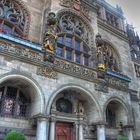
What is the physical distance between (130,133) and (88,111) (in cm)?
287

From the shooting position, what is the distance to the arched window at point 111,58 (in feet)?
50.7

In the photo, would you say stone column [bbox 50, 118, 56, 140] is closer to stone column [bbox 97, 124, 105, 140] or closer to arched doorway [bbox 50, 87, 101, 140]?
arched doorway [bbox 50, 87, 101, 140]

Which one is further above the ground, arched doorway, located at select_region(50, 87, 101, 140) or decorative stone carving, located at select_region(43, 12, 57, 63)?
decorative stone carving, located at select_region(43, 12, 57, 63)

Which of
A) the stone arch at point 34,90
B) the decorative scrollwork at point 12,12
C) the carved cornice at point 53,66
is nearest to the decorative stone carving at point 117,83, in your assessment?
the carved cornice at point 53,66

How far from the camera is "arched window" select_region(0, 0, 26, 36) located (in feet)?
37.0

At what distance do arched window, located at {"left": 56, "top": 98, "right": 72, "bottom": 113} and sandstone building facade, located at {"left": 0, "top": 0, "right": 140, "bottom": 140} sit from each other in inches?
2.1

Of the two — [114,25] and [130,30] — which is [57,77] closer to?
[114,25]

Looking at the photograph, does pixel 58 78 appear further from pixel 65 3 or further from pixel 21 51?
pixel 65 3

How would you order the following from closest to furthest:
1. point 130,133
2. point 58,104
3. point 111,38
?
point 58,104 → point 130,133 → point 111,38

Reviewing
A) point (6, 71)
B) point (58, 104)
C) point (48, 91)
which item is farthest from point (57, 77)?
point (6, 71)

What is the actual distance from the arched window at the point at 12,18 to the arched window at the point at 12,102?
131 inches

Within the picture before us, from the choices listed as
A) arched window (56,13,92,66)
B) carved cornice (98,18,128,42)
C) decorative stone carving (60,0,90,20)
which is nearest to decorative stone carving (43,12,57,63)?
arched window (56,13,92,66)

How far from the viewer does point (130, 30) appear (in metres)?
21.8

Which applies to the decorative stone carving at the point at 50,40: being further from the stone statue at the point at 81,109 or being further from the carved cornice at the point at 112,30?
the carved cornice at the point at 112,30
